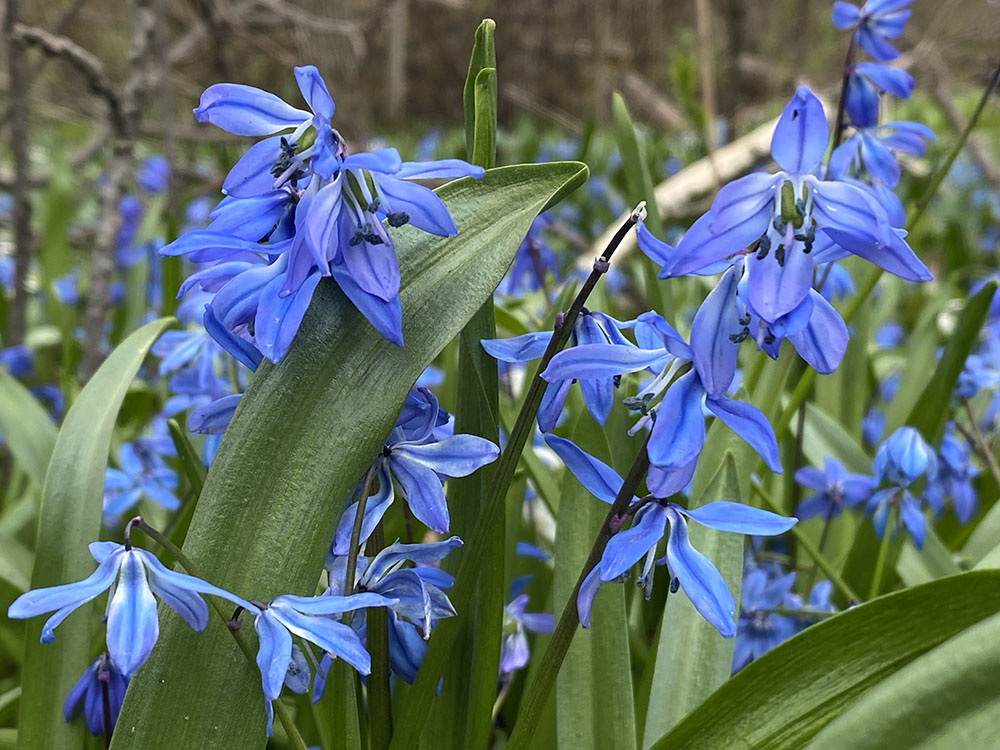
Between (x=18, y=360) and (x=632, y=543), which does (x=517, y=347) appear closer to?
(x=632, y=543)

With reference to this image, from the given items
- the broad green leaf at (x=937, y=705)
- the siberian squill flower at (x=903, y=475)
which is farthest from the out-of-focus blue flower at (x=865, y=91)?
the broad green leaf at (x=937, y=705)

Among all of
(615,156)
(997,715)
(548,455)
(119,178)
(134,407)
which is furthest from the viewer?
(615,156)

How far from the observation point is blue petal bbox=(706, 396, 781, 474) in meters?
0.81

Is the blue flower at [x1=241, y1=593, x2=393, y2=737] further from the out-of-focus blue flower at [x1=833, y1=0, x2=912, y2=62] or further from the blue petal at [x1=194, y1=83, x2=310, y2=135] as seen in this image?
the out-of-focus blue flower at [x1=833, y1=0, x2=912, y2=62]

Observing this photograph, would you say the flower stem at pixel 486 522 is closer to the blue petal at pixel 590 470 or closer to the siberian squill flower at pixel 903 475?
the blue petal at pixel 590 470

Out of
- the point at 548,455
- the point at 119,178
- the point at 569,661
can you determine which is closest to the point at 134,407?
the point at 119,178

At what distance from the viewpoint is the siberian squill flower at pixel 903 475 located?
1.59m

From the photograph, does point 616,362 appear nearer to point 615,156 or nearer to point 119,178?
point 119,178

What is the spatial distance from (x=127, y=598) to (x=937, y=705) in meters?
0.69

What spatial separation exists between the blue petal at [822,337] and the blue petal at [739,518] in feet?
0.47

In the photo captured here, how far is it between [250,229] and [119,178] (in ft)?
5.66

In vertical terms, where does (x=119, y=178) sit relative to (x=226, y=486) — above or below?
above

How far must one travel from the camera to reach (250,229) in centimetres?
88

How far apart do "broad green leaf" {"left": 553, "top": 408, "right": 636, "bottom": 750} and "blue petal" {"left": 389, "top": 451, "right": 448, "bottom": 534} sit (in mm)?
299
